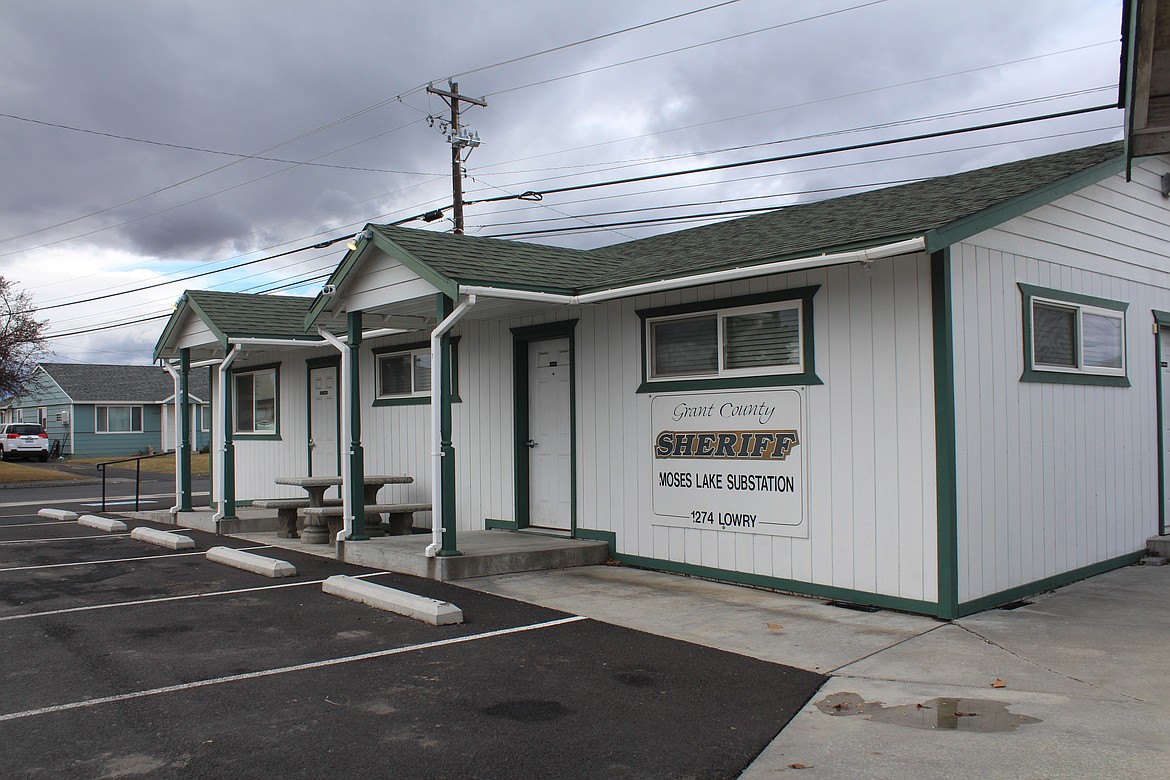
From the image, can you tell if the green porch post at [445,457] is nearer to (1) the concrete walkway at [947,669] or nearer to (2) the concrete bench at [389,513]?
(1) the concrete walkway at [947,669]

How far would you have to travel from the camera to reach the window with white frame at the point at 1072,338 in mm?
8281

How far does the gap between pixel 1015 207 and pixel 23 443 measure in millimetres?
46132

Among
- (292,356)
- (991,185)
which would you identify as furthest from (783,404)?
(292,356)

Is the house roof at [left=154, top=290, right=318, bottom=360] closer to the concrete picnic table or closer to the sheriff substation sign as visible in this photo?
the concrete picnic table

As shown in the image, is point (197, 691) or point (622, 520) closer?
point (197, 691)

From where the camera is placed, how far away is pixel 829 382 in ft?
26.1

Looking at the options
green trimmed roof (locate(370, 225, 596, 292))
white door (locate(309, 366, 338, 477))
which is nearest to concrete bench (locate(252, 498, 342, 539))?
white door (locate(309, 366, 338, 477))

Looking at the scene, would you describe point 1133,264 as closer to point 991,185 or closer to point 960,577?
point 991,185

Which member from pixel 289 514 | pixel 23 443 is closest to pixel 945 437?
pixel 289 514

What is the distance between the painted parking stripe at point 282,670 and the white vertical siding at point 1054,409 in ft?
11.6

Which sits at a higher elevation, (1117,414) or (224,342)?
(224,342)

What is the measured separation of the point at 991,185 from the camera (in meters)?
8.41

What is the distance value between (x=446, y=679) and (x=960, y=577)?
13.7 ft

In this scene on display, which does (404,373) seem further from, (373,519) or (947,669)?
(947,669)
